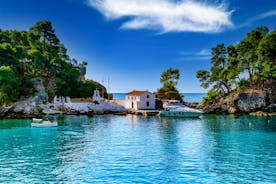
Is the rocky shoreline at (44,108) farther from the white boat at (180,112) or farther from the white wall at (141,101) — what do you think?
the white boat at (180,112)

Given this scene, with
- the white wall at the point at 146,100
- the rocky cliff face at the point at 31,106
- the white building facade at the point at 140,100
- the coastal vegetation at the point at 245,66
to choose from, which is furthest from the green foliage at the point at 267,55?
the rocky cliff face at the point at 31,106

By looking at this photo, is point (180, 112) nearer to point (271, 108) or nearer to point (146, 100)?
point (146, 100)

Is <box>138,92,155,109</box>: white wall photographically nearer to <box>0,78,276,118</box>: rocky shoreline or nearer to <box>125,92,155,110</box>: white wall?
<box>125,92,155,110</box>: white wall

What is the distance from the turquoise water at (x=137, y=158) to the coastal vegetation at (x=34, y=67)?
93.3 ft

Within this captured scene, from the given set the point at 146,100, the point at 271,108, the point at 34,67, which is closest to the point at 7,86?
the point at 34,67

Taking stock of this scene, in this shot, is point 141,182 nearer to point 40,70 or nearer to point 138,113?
point 138,113

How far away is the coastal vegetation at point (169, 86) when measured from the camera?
97.7 metres

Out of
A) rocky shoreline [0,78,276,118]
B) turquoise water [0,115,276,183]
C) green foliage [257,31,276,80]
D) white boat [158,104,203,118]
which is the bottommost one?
turquoise water [0,115,276,183]

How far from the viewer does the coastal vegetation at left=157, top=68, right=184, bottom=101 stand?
97688 mm

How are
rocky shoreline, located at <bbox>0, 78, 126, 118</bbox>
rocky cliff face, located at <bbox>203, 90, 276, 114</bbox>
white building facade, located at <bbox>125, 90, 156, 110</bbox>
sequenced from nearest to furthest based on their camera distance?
1. rocky shoreline, located at <bbox>0, 78, 126, 118</bbox>
2. rocky cliff face, located at <bbox>203, 90, 276, 114</bbox>
3. white building facade, located at <bbox>125, 90, 156, 110</bbox>

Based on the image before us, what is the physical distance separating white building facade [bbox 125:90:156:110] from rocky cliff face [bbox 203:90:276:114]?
15639 millimetres

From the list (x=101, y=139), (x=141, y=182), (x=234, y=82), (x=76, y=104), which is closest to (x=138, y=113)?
(x=76, y=104)

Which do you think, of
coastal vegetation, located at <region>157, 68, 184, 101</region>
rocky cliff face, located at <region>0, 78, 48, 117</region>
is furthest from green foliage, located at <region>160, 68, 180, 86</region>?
rocky cliff face, located at <region>0, 78, 48, 117</region>

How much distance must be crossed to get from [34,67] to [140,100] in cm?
3186
